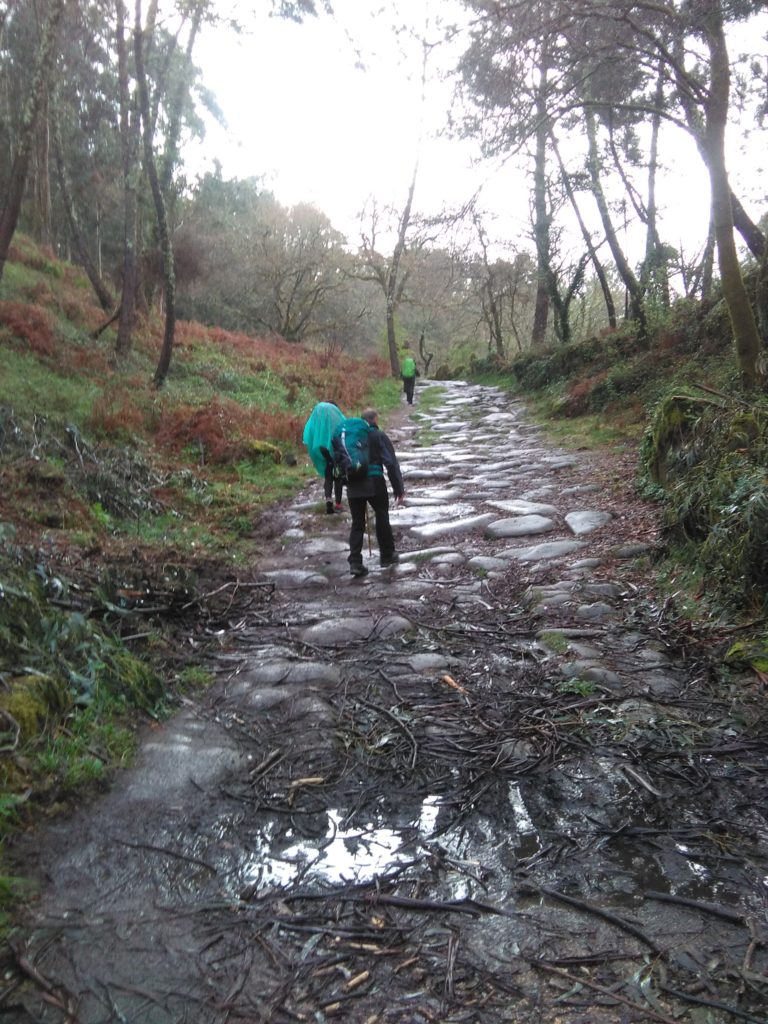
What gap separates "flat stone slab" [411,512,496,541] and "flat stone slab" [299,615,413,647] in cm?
270

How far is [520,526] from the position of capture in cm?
800

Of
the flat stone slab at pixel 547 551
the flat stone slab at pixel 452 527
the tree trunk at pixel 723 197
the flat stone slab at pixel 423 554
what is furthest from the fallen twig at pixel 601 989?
the tree trunk at pixel 723 197

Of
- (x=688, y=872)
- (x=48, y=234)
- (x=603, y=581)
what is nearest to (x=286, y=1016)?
(x=688, y=872)

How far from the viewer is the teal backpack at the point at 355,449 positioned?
726 centimetres

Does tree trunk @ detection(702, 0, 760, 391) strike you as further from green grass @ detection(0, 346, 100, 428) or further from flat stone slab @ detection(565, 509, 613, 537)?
green grass @ detection(0, 346, 100, 428)

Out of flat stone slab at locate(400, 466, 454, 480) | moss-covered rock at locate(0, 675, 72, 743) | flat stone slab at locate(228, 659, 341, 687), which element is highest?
moss-covered rock at locate(0, 675, 72, 743)

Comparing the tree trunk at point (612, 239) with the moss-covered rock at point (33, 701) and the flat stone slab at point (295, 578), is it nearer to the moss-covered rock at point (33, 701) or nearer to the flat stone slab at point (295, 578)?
the flat stone slab at point (295, 578)

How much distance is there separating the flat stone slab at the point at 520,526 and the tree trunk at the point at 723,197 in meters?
3.12

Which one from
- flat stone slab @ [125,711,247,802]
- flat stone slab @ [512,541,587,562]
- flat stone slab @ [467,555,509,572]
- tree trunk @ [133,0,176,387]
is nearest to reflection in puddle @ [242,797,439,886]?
flat stone slab @ [125,711,247,802]

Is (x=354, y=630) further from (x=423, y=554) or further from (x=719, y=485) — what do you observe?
(x=719, y=485)

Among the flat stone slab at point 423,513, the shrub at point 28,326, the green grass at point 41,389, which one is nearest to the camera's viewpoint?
Result: the flat stone slab at point 423,513

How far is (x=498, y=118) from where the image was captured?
9.08 meters

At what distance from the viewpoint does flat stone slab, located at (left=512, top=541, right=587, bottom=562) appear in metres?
6.87

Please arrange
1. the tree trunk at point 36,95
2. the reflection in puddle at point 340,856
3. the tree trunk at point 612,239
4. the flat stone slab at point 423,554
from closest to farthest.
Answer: the reflection in puddle at point 340,856
the flat stone slab at point 423,554
the tree trunk at point 36,95
the tree trunk at point 612,239
